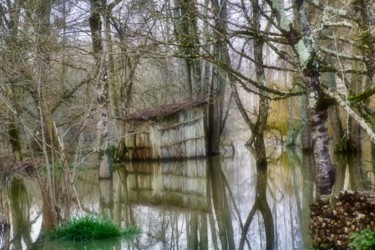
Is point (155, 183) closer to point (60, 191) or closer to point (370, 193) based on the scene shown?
point (60, 191)

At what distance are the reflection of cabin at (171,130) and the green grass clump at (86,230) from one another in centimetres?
1790

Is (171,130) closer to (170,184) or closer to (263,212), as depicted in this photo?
(170,184)

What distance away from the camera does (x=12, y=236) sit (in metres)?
10.4

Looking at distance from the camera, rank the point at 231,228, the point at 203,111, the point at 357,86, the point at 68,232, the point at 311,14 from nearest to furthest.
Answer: the point at 68,232 → the point at 231,228 → the point at 311,14 → the point at 357,86 → the point at 203,111

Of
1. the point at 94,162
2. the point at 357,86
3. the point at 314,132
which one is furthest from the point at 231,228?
the point at 94,162

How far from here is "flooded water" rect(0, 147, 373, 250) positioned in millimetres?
9266

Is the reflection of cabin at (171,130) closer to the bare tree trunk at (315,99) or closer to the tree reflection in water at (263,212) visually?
the tree reflection in water at (263,212)

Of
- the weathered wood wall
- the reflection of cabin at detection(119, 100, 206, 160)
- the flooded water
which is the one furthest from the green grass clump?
the weathered wood wall

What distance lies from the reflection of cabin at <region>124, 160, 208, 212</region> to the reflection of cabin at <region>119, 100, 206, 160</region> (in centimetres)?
127

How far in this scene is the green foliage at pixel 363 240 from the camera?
7223 millimetres

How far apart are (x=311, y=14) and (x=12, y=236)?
33.0 feet

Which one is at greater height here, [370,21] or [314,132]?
[370,21]

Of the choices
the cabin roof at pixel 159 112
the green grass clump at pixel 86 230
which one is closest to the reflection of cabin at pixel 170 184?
the cabin roof at pixel 159 112

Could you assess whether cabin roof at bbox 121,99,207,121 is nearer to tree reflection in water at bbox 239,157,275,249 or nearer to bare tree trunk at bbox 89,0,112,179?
bare tree trunk at bbox 89,0,112,179
